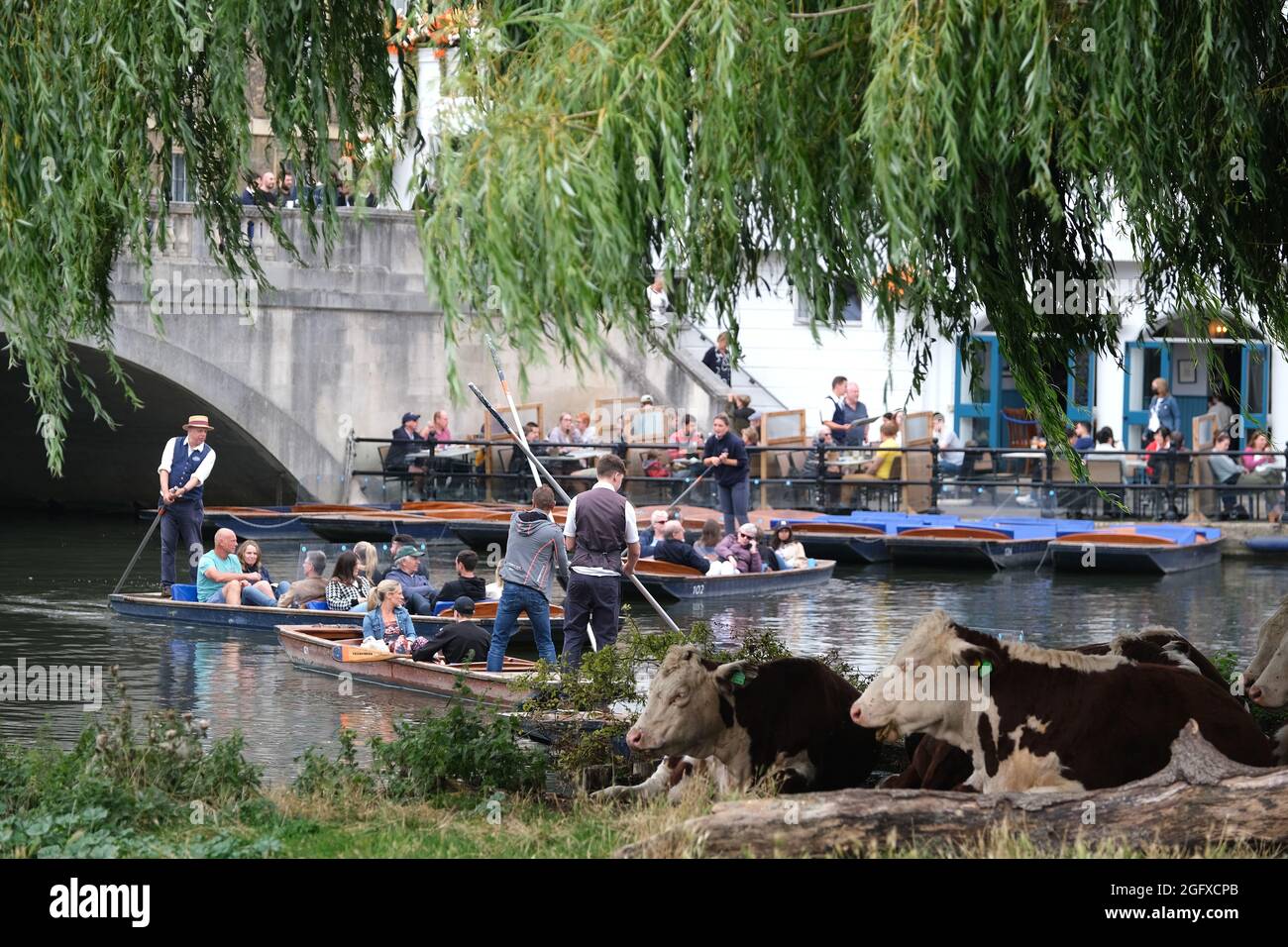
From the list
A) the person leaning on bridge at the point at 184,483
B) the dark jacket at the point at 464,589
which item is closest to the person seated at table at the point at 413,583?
the dark jacket at the point at 464,589

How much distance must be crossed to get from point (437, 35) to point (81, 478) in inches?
1143

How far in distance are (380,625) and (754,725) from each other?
719cm

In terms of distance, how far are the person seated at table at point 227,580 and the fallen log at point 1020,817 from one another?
1132cm

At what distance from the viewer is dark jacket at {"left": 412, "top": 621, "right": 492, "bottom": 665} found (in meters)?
14.2

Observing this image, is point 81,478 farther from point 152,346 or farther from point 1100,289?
point 1100,289

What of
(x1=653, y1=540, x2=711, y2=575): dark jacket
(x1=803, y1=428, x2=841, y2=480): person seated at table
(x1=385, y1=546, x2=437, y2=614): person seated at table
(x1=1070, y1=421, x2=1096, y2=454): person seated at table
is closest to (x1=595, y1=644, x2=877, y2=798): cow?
(x1=385, y1=546, x2=437, y2=614): person seated at table

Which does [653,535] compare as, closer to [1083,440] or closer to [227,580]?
[227,580]

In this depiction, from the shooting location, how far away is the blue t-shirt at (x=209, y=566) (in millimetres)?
17734

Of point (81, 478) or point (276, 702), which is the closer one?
point (276, 702)

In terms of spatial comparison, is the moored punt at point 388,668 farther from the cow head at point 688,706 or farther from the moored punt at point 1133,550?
the moored punt at point 1133,550

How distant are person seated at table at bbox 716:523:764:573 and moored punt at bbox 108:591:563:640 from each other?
4.48 metres

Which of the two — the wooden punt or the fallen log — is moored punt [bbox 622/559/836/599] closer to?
the wooden punt
